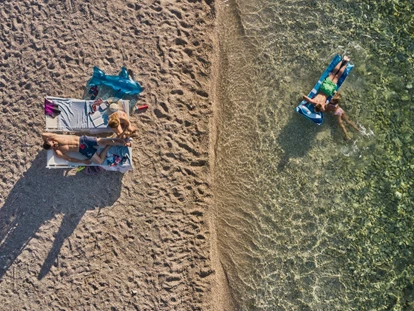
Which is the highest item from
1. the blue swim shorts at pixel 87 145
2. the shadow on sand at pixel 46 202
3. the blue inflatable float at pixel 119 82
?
the blue inflatable float at pixel 119 82

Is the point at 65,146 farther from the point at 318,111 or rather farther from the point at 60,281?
the point at 318,111

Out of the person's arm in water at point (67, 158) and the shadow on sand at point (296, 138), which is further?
the shadow on sand at point (296, 138)

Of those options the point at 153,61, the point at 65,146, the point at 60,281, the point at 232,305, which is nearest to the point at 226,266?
the point at 232,305

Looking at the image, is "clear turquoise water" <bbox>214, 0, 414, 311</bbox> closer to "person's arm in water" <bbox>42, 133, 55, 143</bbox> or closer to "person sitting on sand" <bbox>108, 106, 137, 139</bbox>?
"person sitting on sand" <bbox>108, 106, 137, 139</bbox>

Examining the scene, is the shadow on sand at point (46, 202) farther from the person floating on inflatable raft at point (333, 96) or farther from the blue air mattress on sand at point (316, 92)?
the person floating on inflatable raft at point (333, 96)

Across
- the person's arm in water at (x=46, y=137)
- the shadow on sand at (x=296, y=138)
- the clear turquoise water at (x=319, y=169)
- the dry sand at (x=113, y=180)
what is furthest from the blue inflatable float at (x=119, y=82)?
the shadow on sand at (x=296, y=138)

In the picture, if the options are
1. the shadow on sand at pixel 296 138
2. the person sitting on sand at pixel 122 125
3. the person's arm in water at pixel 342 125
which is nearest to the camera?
the person sitting on sand at pixel 122 125
